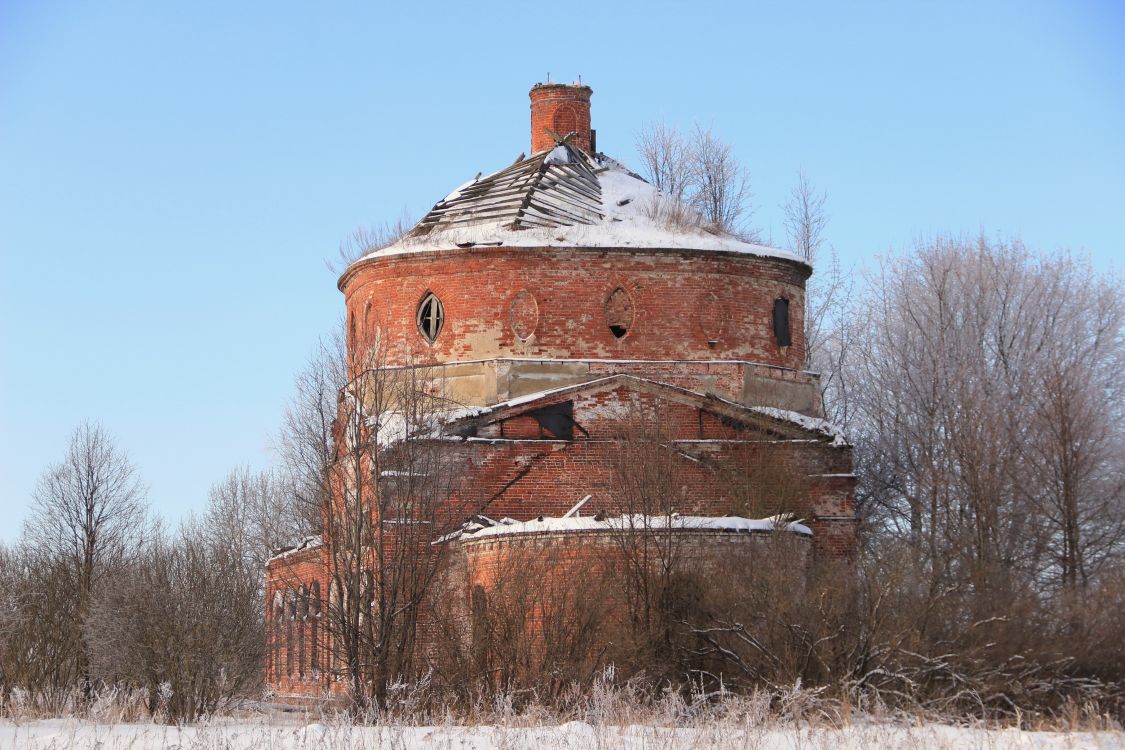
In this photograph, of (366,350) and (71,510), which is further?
(71,510)

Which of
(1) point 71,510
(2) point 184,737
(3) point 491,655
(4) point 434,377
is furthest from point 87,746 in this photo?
(1) point 71,510

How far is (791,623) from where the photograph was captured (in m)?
18.2

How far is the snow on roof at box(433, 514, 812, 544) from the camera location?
2183cm

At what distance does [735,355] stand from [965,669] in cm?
1065

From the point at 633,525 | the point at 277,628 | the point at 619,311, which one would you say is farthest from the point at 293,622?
the point at 633,525

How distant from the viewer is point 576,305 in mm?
27125

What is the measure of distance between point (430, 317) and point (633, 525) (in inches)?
293

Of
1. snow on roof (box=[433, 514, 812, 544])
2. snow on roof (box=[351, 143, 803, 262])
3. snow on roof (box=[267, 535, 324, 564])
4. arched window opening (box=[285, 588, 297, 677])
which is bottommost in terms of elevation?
arched window opening (box=[285, 588, 297, 677])

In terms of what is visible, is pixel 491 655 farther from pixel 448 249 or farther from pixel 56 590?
pixel 56 590

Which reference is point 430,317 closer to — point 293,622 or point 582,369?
point 582,369

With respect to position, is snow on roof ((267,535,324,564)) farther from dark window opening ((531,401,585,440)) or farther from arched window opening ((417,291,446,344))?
dark window opening ((531,401,585,440))

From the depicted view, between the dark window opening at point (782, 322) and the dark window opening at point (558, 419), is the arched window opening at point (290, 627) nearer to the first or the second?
the dark window opening at point (558, 419)

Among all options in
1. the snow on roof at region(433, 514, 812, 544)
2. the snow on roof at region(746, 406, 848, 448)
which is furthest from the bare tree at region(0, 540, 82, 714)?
the snow on roof at region(746, 406, 848, 448)

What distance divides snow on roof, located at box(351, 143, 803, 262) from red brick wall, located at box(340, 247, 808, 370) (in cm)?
26
